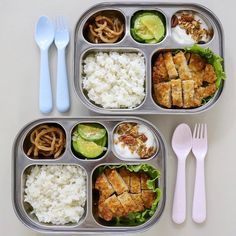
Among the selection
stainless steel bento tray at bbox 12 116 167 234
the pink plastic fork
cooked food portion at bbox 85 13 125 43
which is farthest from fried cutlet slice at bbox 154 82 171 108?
cooked food portion at bbox 85 13 125 43

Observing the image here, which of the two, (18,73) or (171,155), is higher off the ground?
(18,73)

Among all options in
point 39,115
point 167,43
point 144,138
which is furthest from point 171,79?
point 39,115

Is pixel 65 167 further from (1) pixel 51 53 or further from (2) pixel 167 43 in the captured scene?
(2) pixel 167 43

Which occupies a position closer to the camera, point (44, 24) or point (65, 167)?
point (65, 167)

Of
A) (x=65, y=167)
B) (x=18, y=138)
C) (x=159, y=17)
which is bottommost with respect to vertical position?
(x=65, y=167)

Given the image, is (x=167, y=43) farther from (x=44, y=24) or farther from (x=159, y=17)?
(x=44, y=24)

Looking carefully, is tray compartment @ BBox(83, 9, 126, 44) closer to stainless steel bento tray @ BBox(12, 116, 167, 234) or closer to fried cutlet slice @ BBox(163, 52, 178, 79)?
fried cutlet slice @ BBox(163, 52, 178, 79)

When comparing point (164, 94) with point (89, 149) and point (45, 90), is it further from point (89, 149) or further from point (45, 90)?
point (45, 90)

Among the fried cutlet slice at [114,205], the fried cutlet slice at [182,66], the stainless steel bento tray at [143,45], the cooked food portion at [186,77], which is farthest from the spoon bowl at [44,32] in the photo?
the fried cutlet slice at [114,205]
